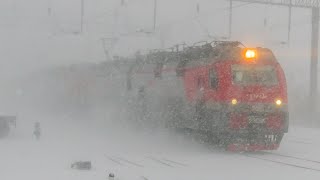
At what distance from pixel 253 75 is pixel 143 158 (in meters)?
4.08

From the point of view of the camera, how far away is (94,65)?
Result: 35.8m

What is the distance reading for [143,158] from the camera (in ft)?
56.1

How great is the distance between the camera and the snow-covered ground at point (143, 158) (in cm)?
1378

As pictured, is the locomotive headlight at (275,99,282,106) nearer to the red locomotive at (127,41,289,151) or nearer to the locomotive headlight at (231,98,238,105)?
the red locomotive at (127,41,289,151)

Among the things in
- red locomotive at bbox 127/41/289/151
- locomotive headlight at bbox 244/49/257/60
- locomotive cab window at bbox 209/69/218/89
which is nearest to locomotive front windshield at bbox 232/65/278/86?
red locomotive at bbox 127/41/289/151

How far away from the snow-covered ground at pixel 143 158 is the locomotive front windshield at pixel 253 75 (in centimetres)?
213

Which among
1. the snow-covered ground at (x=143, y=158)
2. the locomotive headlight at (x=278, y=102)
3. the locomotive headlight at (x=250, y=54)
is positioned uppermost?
the locomotive headlight at (x=250, y=54)

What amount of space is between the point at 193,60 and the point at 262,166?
5.67 meters

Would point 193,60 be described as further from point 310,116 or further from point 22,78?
point 22,78

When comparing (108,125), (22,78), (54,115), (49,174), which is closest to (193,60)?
(49,174)

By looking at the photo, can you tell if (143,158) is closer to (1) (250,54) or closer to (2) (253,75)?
(2) (253,75)

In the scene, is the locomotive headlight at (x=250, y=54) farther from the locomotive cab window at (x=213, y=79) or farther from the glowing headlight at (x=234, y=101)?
the glowing headlight at (x=234, y=101)

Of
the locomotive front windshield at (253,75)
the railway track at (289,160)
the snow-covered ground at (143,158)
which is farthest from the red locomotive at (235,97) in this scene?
the snow-covered ground at (143,158)

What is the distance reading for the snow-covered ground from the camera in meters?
13.8
